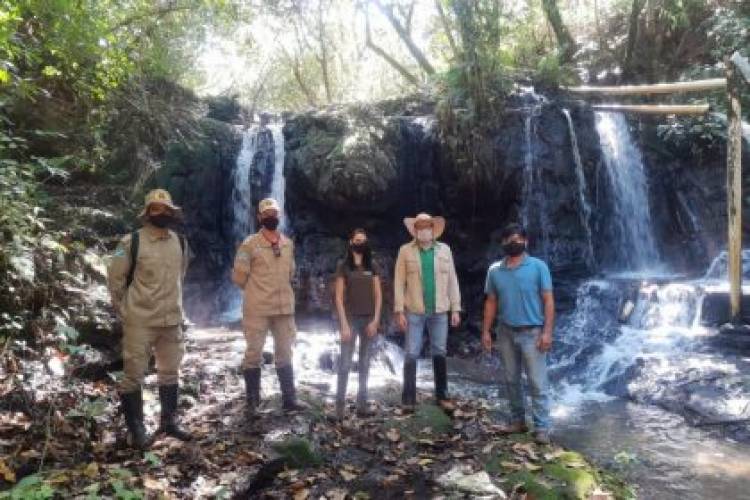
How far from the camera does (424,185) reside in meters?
15.0

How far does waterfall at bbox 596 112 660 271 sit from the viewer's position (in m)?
14.4

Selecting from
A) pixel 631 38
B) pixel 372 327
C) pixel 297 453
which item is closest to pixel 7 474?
pixel 297 453

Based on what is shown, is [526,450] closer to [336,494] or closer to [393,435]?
[393,435]

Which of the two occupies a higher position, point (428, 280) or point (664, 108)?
point (664, 108)

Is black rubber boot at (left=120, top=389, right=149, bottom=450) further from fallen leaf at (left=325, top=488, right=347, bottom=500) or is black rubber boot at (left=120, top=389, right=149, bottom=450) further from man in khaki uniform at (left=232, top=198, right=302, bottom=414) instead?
fallen leaf at (left=325, top=488, right=347, bottom=500)

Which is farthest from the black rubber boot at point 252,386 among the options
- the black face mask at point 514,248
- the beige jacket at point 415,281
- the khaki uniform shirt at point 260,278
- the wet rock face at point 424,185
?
the wet rock face at point 424,185

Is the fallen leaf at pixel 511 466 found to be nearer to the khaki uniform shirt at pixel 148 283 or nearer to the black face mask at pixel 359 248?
the black face mask at pixel 359 248

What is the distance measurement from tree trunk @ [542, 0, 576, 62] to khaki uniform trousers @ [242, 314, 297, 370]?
14.7 m

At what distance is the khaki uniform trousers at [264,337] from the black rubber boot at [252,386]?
6 cm

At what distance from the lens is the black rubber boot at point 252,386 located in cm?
566

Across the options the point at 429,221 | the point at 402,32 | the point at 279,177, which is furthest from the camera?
the point at 402,32

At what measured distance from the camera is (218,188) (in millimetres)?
15359

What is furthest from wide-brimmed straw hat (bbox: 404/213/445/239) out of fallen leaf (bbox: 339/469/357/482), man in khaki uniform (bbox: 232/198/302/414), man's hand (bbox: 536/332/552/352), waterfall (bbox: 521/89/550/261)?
waterfall (bbox: 521/89/550/261)

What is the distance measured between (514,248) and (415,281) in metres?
0.98
